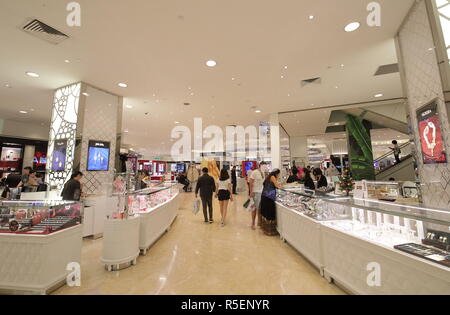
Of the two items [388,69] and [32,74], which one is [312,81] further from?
[32,74]

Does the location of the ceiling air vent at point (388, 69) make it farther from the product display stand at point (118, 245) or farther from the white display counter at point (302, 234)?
the product display stand at point (118, 245)

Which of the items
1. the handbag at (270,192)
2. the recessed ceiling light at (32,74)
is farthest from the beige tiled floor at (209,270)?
the recessed ceiling light at (32,74)

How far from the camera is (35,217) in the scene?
7.79ft

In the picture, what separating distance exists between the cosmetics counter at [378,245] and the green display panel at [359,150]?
24.2 ft

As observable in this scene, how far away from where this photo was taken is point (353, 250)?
210 centimetres

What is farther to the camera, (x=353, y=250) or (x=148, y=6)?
(x=148, y=6)

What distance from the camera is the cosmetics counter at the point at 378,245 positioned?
4.91 ft

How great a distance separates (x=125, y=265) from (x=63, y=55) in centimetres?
449

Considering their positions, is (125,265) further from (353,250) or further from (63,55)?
(63,55)

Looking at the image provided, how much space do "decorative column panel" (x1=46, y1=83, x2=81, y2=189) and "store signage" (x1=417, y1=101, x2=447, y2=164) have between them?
753 cm

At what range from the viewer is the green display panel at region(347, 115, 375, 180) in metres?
8.60

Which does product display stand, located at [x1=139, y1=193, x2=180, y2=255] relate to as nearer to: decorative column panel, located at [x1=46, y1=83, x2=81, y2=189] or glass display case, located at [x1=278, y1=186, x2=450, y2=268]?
glass display case, located at [x1=278, y1=186, x2=450, y2=268]
